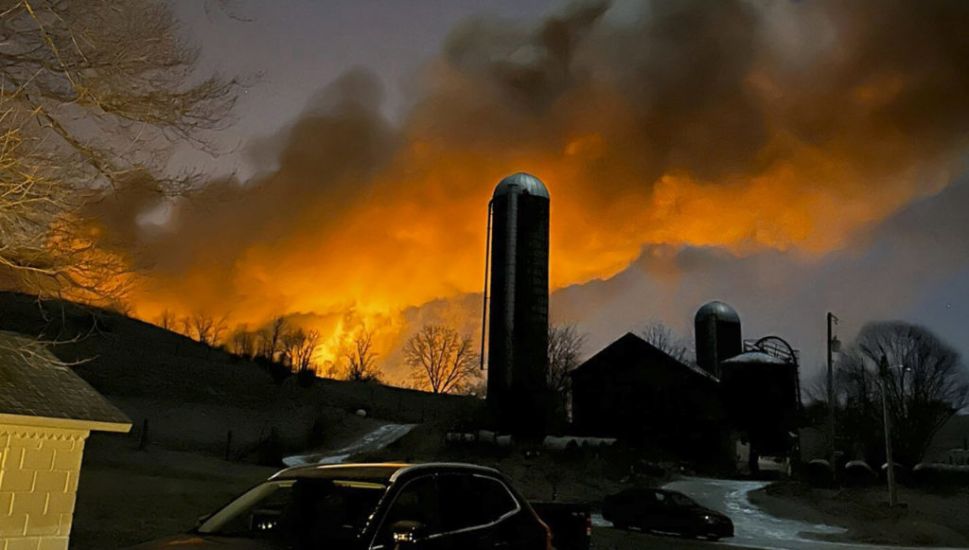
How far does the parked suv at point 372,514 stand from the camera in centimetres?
471

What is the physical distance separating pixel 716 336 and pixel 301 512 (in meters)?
48.5

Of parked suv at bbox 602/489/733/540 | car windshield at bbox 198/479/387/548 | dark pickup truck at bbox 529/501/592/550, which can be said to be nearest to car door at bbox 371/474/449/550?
car windshield at bbox 198/479/387/548

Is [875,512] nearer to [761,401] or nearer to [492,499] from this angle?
[761,401]

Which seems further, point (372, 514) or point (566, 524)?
point (566, 524)

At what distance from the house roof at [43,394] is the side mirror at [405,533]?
4770 mm

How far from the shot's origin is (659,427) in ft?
132

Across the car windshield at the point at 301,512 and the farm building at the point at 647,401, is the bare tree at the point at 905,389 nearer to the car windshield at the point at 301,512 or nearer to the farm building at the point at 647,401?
the farm building at the point at 647,401

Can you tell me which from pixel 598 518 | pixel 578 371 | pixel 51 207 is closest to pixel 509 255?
pixel 578 371

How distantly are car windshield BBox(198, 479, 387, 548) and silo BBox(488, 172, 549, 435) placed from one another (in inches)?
1180

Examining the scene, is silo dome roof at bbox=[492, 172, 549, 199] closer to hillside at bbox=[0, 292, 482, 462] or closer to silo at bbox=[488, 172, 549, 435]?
silo at bbox=[488, 172, 549, 435]

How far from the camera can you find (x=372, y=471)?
5.41 m

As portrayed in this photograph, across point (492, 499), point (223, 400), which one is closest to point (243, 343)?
point (223, 400)

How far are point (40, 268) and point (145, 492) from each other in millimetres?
15311

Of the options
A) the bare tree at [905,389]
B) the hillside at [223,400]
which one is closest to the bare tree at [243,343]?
the hillside at [223,400]
